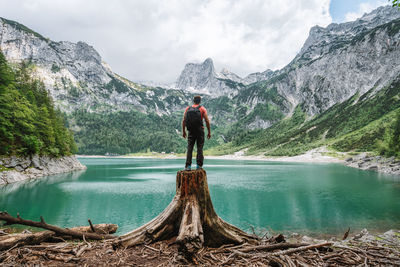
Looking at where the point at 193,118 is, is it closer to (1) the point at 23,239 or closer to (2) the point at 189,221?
(2) the point at 189,221

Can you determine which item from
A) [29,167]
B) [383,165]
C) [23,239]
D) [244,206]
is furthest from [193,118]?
[383,165]

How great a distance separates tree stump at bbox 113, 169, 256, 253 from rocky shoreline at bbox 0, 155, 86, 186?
143 feet

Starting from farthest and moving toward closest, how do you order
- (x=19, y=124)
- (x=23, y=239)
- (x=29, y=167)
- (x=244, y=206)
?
(x=29, y=167), (x=19, y=124), (x=244, y=206), (x=23, y=239)

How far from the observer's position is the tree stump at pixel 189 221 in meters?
5.96

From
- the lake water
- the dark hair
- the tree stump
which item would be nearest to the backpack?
the dark hair

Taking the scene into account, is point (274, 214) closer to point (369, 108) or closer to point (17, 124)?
point (17, 124)

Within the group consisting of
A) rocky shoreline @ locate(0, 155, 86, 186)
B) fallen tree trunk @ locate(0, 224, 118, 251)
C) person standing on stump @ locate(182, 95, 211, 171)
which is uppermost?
person standing on stump @ locate(182, 95, 211, 171)

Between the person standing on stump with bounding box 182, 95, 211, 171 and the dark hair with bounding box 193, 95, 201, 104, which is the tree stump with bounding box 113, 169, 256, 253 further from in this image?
the dark hair with bounding box 193, 95, 201, 104

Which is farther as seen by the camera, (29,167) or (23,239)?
(29,167)

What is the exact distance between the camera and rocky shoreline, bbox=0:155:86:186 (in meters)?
37.4

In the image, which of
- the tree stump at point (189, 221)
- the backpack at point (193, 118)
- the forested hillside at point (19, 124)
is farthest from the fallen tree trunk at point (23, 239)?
the forested hillside at point (19, 124)

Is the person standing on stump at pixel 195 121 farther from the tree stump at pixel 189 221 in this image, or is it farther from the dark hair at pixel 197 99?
the tree stump at pixel 189 221

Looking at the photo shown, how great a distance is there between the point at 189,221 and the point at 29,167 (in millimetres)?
52477

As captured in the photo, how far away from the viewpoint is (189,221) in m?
5.67
